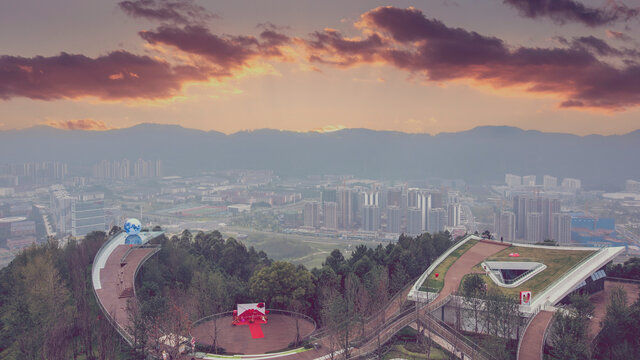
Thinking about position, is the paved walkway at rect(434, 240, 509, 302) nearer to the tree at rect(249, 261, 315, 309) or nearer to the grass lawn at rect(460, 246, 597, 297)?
the grass lawn at rect(460, 246, 597, 297)

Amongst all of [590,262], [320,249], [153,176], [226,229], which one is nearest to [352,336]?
[590,262]

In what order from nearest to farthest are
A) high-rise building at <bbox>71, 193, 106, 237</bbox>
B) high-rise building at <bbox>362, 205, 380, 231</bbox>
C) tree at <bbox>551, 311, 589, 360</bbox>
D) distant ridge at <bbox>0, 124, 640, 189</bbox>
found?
1. tree at <bbox>551, 311, 589, 360</bbox>
2. high-rise building at <bbox>71, 193, 106, 237</bbox>
3. high-rise building at <bbox>362, 205, 380, 231</bbox>
4. distant ridge at <bbox>0, 124, 640, 189</bbox>

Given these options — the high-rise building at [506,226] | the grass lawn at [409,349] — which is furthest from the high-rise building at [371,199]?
the grass lawn at [409,349]

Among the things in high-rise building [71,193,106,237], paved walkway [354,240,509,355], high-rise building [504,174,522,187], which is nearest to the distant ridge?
high-rise building [504,174,522,187]

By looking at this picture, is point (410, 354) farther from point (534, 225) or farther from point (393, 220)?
point (393, 220)

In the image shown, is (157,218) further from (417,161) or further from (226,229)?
(417,161)

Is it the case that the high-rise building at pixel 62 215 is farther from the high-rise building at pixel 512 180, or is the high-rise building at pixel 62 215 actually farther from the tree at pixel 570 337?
the high-rise building at pixel 512 180

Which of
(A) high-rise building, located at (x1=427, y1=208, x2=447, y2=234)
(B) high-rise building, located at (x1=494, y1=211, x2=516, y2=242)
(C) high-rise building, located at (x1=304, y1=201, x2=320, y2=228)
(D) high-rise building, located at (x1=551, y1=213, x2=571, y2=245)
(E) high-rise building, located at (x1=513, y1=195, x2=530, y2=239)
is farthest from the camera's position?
(C) high-rise building, located at (x1=304, y1=201, x2=320, y2=228)
